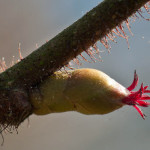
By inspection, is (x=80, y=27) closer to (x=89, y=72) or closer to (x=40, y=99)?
(x=89, y=72)

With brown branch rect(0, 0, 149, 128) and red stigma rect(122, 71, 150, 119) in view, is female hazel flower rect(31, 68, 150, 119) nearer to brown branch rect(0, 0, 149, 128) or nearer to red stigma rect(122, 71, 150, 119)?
red stigma rect(122, 71, 150, 119)

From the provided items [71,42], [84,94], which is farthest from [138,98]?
[71,42]

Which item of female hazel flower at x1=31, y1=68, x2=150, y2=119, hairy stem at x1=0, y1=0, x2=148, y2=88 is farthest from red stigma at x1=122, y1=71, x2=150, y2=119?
hairy stem at x1=0, y1=0, x2=148, y2=88

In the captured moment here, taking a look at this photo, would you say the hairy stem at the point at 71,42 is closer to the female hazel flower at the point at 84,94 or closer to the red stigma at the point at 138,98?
the female hazel flower at the point at 84,94

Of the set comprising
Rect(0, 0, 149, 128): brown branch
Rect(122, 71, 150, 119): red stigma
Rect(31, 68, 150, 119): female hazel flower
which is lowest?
Rect(122, 71, 150, 119): red stigma

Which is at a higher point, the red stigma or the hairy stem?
the hairy stem

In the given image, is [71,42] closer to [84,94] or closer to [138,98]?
[84,94]

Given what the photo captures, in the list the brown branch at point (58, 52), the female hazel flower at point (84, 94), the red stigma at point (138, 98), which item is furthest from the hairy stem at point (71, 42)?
the red stigma at point (138, 98)
